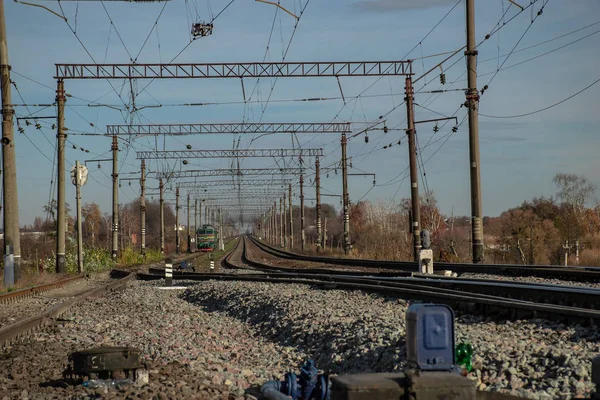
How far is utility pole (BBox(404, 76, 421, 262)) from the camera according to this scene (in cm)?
3684

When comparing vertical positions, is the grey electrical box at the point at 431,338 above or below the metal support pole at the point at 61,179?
below

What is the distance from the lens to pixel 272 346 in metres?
11.9

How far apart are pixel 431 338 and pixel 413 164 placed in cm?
3377

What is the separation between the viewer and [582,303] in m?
12.9

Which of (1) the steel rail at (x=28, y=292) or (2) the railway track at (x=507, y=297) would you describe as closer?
(2) the railway track at (x=507, y=297)

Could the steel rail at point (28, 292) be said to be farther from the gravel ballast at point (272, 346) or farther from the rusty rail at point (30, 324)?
the gravel ballast at point (272, 346)

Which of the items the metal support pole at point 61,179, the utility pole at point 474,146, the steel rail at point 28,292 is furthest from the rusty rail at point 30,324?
the metal support pole at point 61,179

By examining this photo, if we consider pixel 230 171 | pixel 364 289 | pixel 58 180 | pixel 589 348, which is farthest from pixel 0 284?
pixel 230 171

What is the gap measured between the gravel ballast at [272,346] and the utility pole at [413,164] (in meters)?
19.2

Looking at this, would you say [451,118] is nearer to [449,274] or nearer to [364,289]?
[449,274]

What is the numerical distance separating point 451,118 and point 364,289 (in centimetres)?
1710

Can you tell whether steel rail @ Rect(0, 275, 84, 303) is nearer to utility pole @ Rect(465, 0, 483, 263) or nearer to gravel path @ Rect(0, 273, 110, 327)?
gravel path @ Rect(0, 273, 110, 327)

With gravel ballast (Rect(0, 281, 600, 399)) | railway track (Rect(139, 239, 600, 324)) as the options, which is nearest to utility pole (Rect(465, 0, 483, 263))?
railway track (Rect(139, 239, 600, 324))

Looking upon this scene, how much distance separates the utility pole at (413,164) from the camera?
3684cm
